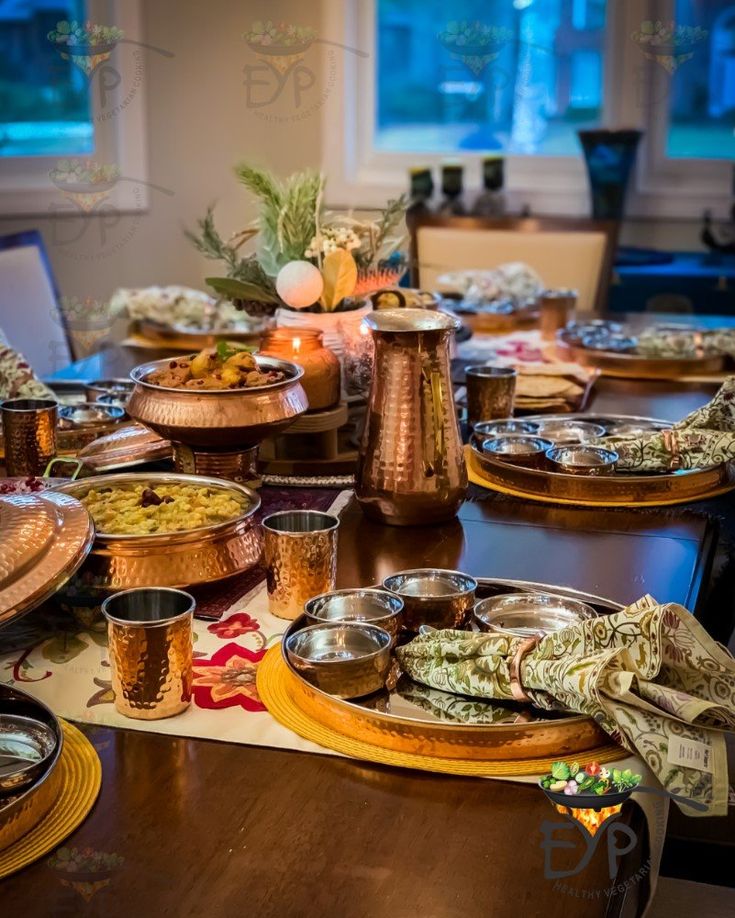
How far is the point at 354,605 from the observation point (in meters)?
1.11

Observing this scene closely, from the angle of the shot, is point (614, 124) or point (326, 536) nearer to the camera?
point (326, 536)

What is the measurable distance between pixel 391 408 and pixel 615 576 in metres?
0.33

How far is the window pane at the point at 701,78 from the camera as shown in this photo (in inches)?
170

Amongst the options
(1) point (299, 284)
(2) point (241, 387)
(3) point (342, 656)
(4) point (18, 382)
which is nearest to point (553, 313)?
(1) point (299, 284)

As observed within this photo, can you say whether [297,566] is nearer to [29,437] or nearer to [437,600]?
[437,600]

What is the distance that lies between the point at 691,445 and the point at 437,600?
716 millimetres

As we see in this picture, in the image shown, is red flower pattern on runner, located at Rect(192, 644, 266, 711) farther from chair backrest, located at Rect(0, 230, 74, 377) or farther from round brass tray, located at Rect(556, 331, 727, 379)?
chair backrest, located at Rect(0, 230, 74, 377)

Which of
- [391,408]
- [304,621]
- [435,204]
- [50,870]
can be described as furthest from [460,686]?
[435,204]

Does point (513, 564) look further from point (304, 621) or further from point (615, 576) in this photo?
point (304, 621)

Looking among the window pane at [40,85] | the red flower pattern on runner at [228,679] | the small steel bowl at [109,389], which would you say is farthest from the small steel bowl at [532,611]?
the window pane at [40,85]

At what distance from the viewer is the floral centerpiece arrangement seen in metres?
1.91

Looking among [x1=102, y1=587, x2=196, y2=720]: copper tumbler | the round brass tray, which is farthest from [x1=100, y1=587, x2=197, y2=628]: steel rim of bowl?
the round brass tray

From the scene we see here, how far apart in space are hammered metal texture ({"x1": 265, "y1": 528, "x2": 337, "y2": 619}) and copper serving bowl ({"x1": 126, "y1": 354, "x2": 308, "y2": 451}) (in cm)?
33

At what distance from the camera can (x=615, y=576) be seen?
133 cm
